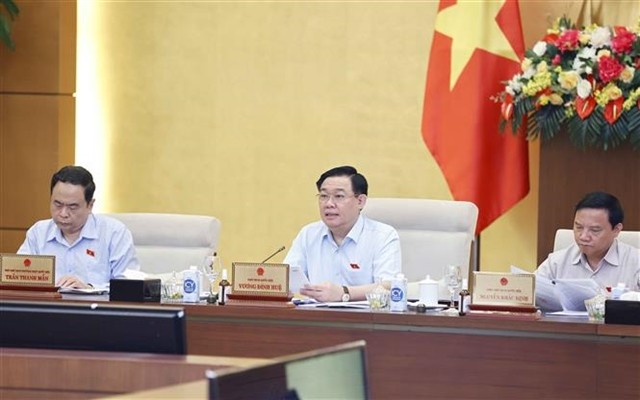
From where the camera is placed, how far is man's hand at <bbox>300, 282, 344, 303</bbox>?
13.6 ft

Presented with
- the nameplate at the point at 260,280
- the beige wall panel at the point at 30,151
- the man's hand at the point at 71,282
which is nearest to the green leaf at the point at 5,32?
the beige wall panel at the point at 30,151

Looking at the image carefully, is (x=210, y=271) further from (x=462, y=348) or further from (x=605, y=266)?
(x=605, y=266)

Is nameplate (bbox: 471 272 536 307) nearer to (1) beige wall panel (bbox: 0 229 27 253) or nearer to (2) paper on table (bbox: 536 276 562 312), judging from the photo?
(2) paper on table (bbox: 536 276 562 312)

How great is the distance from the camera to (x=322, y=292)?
416 cm

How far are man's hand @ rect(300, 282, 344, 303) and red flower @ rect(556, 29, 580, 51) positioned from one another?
1.91 meters

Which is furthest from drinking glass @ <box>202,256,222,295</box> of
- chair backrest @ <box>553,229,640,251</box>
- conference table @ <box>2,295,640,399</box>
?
chair backrest @ <box>553,229,640,251</box>

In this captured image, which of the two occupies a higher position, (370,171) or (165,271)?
(370,171)

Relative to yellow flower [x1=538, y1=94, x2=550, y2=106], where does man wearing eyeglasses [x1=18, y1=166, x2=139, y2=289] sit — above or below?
below

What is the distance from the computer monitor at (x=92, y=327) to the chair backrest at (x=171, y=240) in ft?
9.71

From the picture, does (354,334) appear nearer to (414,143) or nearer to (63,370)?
(63,370)

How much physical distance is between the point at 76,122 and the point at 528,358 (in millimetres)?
3849

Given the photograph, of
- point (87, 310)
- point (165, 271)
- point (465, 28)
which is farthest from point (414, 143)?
point (87, 310)

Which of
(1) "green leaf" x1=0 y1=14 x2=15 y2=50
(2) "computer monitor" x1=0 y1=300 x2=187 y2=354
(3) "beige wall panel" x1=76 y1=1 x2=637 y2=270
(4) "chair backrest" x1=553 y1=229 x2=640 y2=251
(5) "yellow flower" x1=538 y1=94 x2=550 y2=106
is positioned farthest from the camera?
(3) "beige wall panel" x1=76 y1=1 x2=637 y2=270

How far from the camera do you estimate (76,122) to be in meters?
6.77
